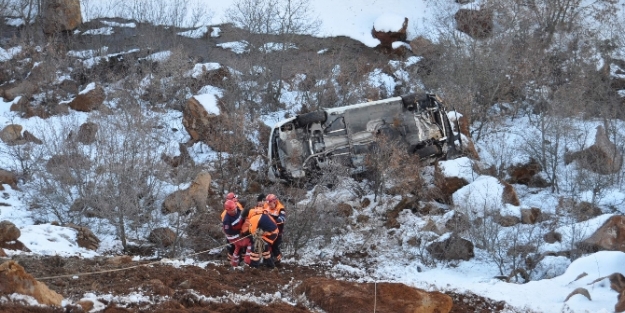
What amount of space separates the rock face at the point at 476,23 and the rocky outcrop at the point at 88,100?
41.3ft

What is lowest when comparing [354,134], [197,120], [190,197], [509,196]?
[509,196]

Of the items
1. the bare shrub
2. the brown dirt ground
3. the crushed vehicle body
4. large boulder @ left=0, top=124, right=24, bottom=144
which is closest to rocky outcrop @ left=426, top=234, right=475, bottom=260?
the crushed vehicle body

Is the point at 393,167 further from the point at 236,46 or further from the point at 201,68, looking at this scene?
the point at 236,46

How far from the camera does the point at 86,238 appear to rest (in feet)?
44.9

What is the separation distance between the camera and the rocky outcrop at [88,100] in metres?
21.2

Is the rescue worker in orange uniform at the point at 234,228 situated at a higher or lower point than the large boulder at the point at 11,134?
lower

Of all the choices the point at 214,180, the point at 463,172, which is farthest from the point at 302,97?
the point at 463,172

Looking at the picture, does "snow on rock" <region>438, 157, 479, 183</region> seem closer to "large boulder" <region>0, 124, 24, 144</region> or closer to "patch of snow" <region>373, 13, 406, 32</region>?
"patch of snow" <region>373, 13, 406, 32</region>

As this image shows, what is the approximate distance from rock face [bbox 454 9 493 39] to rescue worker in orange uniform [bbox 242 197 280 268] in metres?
15.3

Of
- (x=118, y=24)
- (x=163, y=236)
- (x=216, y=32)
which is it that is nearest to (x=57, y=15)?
(x=118, y=24)

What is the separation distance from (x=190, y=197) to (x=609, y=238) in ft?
29.0

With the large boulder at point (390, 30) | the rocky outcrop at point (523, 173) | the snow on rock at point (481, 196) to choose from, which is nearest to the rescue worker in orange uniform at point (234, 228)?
the snow on rock at point (481, 196)

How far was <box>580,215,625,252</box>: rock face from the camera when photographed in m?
12.5

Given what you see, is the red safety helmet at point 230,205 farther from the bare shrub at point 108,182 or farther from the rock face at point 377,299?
the bare shrub at point 108,182
